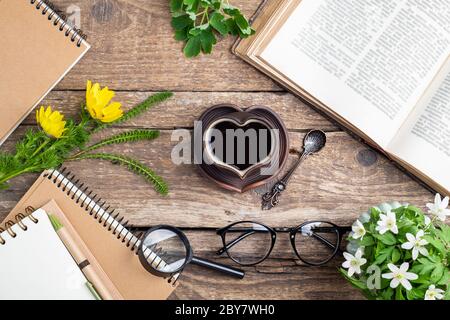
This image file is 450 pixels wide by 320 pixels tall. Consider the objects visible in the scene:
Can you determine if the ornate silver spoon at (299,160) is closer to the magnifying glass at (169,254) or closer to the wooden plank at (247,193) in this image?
the wooden plank at (247,193)

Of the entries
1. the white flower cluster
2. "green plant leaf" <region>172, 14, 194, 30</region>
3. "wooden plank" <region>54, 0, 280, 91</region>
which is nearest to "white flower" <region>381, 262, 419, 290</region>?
the white flower cluster

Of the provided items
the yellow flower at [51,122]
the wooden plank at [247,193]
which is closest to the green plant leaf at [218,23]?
the wooden plank at [247,193]

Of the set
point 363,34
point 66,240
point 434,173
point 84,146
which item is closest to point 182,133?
point 84,146

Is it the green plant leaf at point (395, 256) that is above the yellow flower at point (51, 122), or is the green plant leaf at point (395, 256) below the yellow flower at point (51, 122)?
below

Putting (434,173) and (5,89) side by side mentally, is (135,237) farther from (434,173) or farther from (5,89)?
(434,173)

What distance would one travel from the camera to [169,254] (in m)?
1.30

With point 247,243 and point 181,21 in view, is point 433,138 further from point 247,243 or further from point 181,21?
point 181,21

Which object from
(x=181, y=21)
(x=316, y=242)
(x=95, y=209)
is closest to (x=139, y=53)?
(x=181, y=21)

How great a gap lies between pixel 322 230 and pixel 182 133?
0.39 m

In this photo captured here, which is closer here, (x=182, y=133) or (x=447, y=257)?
(x=447, y=257)

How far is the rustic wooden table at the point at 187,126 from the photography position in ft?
4.29

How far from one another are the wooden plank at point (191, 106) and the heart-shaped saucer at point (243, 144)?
5 centimetres
